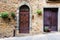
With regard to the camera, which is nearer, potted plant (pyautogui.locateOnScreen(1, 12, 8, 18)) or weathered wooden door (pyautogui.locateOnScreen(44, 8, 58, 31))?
potted plant (pyautogui.locateOnScreen(1, 12, 8, 18))

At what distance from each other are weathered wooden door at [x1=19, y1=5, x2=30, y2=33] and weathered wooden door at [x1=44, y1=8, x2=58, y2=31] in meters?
1.31

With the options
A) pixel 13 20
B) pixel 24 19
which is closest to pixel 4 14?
pixel 13 20

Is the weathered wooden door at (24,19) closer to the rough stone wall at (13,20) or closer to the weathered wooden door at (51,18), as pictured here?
the rough stone wall at (13,20)

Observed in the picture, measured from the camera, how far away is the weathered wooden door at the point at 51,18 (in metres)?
15.2

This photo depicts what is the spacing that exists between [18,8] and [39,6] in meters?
1.53

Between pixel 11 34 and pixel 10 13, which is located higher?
pixel 10 13

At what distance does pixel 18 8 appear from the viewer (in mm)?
15180

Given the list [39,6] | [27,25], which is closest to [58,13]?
[39,6]

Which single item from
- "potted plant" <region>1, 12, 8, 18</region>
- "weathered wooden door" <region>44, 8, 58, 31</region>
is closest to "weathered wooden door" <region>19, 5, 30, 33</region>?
"potted plant" <region>1, 12, 8, 18</region>

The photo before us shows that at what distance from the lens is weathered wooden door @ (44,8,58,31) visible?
1523 centimetres

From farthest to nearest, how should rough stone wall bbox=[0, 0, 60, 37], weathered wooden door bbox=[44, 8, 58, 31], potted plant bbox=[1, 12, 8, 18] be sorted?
weathered wooden door bbox=[44, 8, 58, 31] < rough stone wall bbox=[0, 0, 60, 37] < potted plant bbox=[1, 12, 8, 18]

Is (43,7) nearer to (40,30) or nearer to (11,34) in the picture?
(40,30)

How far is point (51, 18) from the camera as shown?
15.3m

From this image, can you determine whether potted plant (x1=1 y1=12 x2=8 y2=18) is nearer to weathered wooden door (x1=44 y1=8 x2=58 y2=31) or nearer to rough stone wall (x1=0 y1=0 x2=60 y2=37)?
rough stone wall (x1=0 y1=0 x2=60 y2=37)
